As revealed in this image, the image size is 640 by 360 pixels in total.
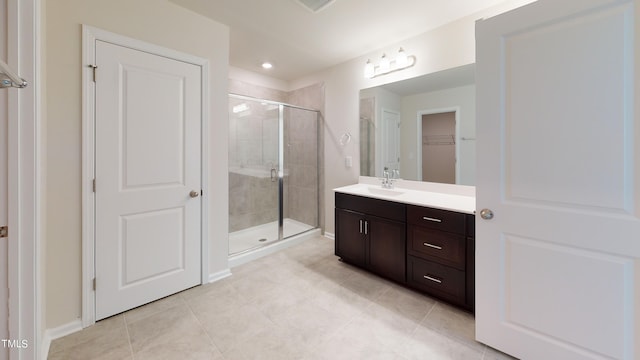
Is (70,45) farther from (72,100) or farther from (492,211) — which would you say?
(492,211)

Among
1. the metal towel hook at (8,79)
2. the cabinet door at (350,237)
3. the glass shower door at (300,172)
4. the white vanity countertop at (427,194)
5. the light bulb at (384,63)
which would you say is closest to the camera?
the metal towel hook at (8,79)

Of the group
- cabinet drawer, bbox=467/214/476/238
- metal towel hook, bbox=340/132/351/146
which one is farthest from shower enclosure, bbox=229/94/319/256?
cabinet drawer, bbox=467/214/476/238

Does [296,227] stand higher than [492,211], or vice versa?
[492,211]

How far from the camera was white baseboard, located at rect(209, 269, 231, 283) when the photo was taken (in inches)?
93.4

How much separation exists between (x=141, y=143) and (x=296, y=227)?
2.30 metres

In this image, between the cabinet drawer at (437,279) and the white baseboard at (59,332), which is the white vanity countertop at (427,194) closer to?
the cabinet drawer at (437,279)

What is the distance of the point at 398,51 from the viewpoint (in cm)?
270

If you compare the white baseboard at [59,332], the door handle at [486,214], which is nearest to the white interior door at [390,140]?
the door handle at [486,214]

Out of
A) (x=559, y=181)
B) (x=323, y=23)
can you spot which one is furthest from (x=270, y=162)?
(x=559, y=181)

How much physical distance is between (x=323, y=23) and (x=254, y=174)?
2.04m

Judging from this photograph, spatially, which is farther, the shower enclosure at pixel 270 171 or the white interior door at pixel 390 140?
the shower enclosure at pixel 270 171

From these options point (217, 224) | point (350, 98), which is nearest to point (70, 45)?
point (217, 224)

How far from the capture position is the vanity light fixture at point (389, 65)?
262cm

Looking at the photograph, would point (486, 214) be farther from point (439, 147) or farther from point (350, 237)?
point (350, 237)
